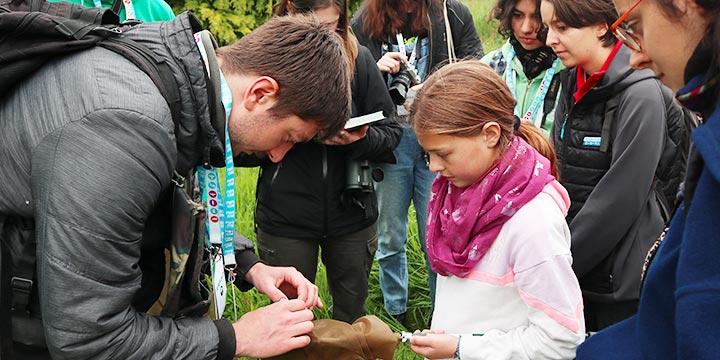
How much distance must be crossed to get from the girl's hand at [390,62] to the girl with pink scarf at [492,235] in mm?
1320

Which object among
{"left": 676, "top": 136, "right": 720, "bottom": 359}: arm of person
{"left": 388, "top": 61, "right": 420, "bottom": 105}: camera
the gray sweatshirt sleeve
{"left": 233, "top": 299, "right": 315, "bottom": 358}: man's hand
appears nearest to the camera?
{"left": 676, "top": 136, "right": 720, "bottom": 359}: arm of person

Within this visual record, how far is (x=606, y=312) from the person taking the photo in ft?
9.02

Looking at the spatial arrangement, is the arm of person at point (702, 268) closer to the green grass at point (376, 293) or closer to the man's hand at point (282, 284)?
the man's hand at point (282, 284)

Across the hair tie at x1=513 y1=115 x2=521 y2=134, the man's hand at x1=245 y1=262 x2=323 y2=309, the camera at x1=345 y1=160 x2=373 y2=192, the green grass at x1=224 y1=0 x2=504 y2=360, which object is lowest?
the green grass at x1=224 y1=0 x2=504 y2=360

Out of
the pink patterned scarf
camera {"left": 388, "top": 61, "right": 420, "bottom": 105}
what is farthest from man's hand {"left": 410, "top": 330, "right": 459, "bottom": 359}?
camera {"left": 388, "top": 61, "right": 420, "bottom": 105}

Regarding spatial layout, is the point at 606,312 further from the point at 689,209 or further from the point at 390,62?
the point at 689,209

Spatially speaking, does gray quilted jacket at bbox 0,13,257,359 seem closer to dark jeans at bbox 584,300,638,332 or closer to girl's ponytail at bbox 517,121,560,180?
girl's ponytail at bbox 517,121,560,180

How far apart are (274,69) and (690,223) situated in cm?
118

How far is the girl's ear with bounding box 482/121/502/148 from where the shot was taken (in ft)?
7.17

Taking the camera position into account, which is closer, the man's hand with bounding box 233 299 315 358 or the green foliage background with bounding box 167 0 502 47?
the man's hand with bounding box 233 299 315 358

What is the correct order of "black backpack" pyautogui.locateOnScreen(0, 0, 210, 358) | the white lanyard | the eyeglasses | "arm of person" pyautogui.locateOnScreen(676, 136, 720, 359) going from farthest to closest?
the white lanyard → "black backpack" pyautogui.locateOnScreen(0, 0, 210, 358) → the eyeglasses → "arm of person" pyautogui.locateOnScreen(676, 136, 720, 359)

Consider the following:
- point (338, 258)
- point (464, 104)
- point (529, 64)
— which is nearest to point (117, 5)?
point (338, 258)

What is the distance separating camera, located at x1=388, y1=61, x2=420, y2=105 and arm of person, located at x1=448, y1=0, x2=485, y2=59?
383mm

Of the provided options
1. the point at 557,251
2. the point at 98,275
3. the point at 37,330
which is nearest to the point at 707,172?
the point at 557,251
